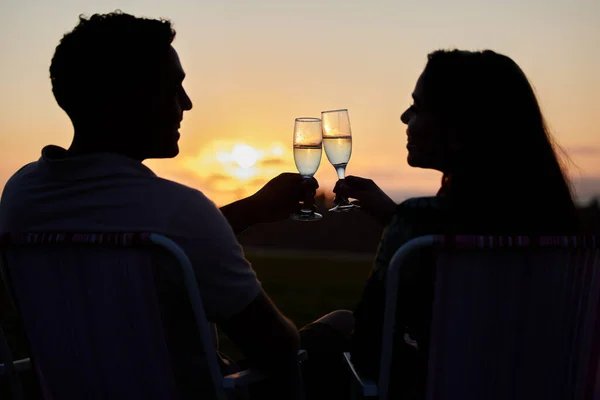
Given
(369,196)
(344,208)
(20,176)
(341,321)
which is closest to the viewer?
(20,176)

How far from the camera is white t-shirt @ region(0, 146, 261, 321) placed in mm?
1634

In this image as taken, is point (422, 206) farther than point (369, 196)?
No

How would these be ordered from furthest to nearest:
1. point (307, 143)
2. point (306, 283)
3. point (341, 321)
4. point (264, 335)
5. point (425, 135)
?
point (306, 283) < point (307, 143) < point (341, 321) < point (425, 135) < point (264, 335)

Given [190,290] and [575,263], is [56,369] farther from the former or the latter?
[575,263]

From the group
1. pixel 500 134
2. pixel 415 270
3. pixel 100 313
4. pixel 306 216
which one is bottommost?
pixel 100 313

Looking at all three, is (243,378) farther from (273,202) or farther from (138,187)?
(273,202)

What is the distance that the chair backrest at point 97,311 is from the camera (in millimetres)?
1626

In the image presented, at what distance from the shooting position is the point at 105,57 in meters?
1.81

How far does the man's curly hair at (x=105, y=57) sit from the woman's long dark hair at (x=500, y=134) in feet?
2.93

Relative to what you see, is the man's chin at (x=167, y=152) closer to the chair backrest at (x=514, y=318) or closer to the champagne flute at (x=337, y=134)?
the chair backrest at (x=514, y=318)

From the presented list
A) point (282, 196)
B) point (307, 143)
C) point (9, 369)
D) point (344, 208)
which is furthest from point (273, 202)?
point (9, 369)

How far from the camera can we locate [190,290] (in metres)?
1.58

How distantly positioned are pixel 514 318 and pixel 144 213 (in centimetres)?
99

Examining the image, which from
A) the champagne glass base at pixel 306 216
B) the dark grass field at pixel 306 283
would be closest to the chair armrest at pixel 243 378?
the champagne glass base at pixel 306 216
